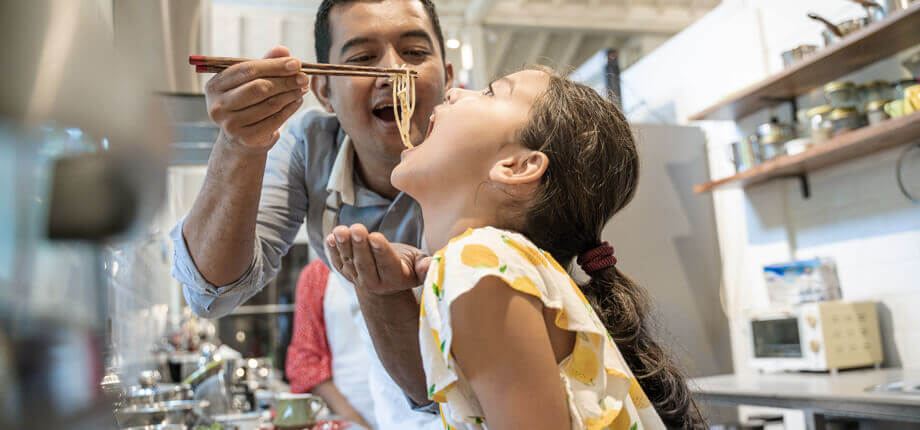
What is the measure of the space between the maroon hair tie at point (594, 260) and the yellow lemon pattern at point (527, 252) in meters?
0.19

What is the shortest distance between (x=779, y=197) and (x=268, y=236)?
2.77 m

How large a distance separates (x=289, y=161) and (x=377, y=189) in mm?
217

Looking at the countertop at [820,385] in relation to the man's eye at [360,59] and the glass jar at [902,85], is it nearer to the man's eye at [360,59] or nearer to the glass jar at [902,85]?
the glass jar at [902,85]

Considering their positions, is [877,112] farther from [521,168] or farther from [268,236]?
[268,236]

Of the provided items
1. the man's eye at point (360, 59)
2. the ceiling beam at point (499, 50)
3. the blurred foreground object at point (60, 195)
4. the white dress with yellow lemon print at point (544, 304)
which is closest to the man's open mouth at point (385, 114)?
the man's eye at point (360, 59)

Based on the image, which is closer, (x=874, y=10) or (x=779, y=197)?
(x=874, y=10)

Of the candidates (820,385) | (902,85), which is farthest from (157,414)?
(902,85)

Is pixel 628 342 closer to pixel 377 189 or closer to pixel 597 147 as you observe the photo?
pixel 597 147

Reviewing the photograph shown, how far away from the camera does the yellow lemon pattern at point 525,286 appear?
0.83 metres

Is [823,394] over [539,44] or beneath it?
beneath

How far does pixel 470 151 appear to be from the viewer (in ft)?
3.52

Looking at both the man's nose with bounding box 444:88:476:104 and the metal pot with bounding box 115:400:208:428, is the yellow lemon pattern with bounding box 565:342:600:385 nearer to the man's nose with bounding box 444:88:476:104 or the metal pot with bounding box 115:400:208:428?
the man's nose with bounding box 444:88:476:104

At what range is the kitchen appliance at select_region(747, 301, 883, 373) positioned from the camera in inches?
113

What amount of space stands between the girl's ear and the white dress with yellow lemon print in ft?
0.39
